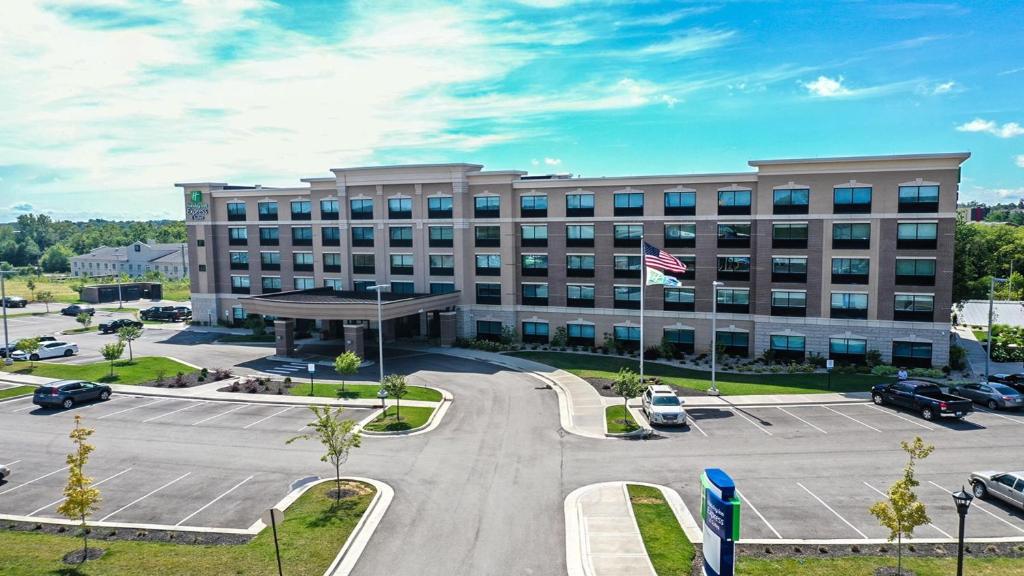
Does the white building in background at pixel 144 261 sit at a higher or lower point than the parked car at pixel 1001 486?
higher

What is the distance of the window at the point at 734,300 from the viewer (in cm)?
5362

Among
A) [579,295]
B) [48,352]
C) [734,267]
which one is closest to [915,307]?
[734,267]

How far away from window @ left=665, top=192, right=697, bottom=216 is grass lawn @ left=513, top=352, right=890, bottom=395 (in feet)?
43.8

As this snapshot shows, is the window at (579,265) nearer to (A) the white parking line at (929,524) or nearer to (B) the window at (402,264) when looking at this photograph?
(B) the window at (402,264)

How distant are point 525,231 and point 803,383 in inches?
1085

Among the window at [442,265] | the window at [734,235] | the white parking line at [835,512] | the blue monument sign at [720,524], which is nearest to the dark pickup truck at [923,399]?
the white parking line at [835,512]

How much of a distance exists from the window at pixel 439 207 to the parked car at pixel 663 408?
30.5m

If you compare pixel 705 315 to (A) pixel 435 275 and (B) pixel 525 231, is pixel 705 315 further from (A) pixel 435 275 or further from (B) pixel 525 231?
(A) pixel 435 275

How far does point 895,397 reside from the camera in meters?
38.2

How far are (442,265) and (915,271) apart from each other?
4024cm

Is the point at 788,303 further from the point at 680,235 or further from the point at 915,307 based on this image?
the point at 680,235

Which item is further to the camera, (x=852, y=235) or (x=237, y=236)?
(x=237, y=236)

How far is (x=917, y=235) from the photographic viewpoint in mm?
47719

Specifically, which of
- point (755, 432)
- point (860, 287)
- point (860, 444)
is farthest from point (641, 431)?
point (860, 287)
